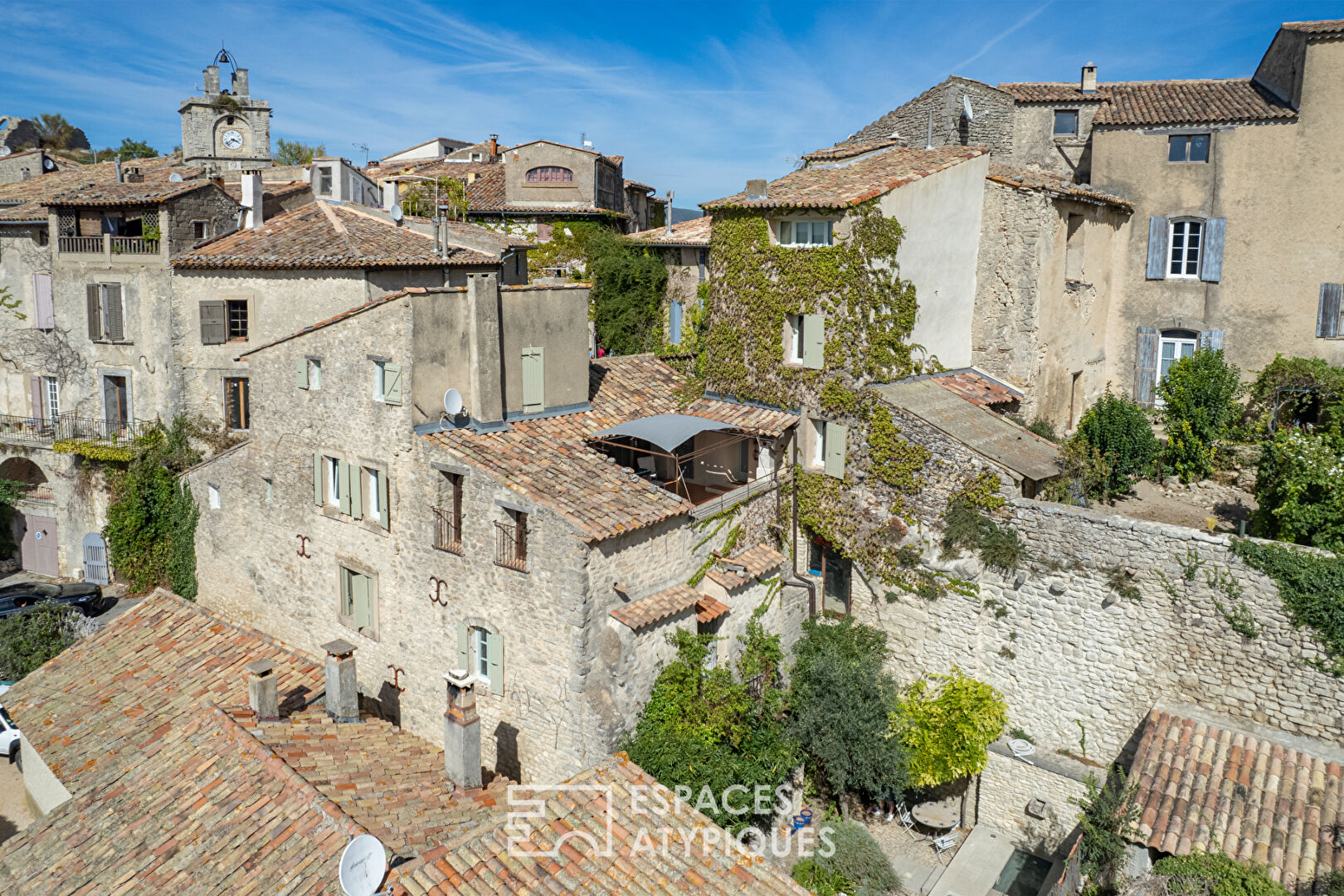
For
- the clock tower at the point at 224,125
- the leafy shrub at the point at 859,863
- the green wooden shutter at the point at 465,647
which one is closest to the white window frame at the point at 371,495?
the green wooden shutter at the point at 465,647

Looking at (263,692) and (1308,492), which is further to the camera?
(1308,492)

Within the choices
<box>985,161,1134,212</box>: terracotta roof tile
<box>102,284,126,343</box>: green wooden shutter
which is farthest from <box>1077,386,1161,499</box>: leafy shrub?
<box>102,284,126,343</box>: green wooden shutter

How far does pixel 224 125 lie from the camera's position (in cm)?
4775

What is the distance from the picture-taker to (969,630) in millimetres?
19734

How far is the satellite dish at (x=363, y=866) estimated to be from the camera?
38.4ft

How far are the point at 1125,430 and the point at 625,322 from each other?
1500 centimetres

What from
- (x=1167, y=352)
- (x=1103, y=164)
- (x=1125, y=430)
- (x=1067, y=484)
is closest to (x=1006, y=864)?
(x=1067, y=484)

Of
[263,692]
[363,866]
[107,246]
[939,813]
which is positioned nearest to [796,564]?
[939,813]

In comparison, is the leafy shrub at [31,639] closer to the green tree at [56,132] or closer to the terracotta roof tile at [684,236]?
the terracotta roof tile at [684,236]

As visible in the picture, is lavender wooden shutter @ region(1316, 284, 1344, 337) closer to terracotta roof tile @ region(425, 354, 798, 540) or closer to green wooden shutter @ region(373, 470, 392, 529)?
terracotta roof tile @ region(425, 354, 798, 540)

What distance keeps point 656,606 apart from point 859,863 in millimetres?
6017

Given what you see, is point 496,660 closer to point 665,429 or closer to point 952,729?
point 665,429

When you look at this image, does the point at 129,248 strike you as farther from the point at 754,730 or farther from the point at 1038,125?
the point at 1038,125

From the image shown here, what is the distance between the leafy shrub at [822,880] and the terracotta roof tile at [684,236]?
55.1 feet
